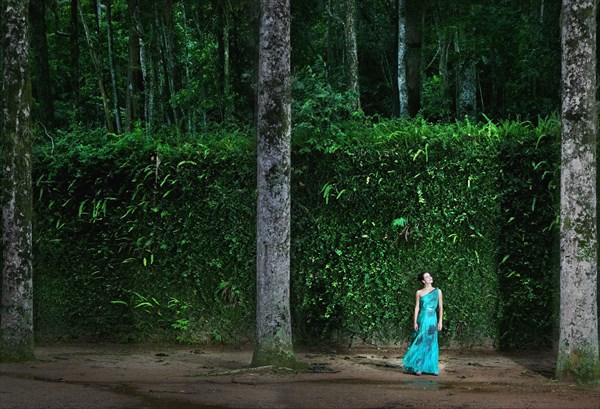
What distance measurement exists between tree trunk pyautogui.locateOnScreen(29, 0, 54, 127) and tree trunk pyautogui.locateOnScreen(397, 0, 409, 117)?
9178 mm

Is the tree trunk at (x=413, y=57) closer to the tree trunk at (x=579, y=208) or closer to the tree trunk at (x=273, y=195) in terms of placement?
the tree trunk at (x=579, y=208)

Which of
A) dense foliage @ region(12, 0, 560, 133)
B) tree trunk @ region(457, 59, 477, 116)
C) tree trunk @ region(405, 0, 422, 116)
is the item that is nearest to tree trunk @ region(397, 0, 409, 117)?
tree trunk @ region(405, 0, 422, 116)

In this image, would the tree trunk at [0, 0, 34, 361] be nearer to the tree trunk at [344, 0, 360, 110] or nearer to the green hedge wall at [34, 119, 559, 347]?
the green hedge wall at [34, 119, 559, 347]

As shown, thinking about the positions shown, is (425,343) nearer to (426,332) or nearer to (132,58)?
(426,332)

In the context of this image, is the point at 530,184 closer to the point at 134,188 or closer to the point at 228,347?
the point at 228,347

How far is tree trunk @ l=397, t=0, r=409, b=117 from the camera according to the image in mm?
21656

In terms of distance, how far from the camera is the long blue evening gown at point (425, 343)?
11.4 metres

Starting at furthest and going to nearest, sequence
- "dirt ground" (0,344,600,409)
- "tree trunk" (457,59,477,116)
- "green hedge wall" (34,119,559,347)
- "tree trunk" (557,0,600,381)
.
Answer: "tree trunk" (457,59,477,116), "green hedge wall" (34,119,559,347), "tree trunk" (557,0,600,381), "dirt ground" (0,344,600,409)

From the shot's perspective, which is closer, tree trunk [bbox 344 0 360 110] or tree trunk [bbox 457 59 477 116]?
tree trunk [bbox 344 0 360 110]

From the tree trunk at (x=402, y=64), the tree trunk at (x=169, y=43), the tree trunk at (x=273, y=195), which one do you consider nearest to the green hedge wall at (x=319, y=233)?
the tree trunk at (x=273, y=195)

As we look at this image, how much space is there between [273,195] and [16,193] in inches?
145

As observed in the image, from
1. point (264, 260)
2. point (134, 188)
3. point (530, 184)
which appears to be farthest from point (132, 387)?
point (530, 184)

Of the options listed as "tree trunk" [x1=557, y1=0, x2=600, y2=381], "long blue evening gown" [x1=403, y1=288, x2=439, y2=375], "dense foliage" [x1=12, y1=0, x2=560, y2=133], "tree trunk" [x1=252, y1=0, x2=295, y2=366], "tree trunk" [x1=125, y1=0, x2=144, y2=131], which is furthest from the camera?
"dense foliage" [x1=12, y1=0, x2=560, y2=133]

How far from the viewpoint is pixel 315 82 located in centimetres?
1318
